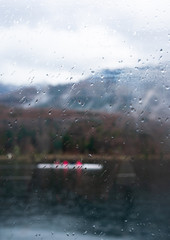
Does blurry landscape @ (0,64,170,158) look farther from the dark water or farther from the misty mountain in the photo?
the dark water

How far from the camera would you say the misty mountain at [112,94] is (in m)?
4.92

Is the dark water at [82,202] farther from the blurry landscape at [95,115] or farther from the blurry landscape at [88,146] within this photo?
the blurry landscape at [95,115]

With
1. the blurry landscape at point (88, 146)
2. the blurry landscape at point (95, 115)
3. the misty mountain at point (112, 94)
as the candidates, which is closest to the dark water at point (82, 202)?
the blurry landscape at point (88, 146)

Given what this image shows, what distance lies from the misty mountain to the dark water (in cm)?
46

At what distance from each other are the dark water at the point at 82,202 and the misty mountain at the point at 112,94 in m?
0.46

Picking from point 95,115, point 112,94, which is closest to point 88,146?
point 95,115

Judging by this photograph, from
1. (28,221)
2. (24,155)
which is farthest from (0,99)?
(28,221)

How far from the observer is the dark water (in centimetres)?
500

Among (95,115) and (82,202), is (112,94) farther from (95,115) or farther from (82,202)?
(82,202)

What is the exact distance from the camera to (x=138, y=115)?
16.2 feet

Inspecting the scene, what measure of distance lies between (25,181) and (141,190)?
963 millimetres

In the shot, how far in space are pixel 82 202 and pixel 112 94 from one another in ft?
3.18

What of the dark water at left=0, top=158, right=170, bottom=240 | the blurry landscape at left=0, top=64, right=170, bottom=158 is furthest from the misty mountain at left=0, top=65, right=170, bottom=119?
the dark water at left=0, top=158, right=170, bottom=240

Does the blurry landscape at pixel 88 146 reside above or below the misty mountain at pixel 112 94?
below
